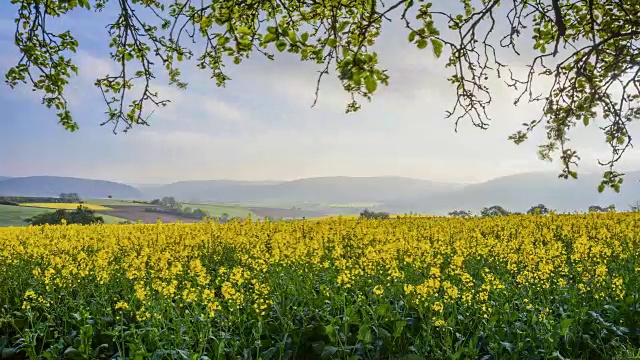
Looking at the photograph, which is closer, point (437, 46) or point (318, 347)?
point (437, 46)

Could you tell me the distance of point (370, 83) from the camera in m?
→ 2.74

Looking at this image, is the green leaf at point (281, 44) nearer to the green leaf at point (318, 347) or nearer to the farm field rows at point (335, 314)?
the farm field rows at point (335, 314)

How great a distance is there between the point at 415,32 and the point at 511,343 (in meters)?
3.68

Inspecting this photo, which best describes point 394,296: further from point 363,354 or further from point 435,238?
point 435,238

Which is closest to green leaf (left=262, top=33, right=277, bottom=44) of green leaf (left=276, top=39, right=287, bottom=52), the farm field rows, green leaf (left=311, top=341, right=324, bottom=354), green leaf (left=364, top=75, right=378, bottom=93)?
green leaf (left=276, top=39, right=287, bottom=52)

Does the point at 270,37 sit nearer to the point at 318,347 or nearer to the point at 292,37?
the point at 292,37

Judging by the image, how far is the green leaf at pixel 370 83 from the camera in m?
2.71

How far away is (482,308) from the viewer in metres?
5.62

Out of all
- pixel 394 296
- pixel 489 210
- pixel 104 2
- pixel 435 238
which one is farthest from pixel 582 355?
pixel 489 210

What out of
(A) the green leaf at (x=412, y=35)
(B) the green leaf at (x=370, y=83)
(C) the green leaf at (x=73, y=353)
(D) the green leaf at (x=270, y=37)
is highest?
(A) the green leaf at (x=412, y=35)

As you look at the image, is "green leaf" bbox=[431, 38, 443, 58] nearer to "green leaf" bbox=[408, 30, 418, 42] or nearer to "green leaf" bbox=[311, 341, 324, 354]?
"green leaf" bbox=[408, 30, 418, 42]

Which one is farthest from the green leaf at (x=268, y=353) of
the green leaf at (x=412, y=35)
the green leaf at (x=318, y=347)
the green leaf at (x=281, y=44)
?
the green leaf at (x=412, y=35)

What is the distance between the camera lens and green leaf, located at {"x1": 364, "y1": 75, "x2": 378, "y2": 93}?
8.89 ft

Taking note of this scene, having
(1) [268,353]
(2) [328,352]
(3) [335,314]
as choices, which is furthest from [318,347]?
(3) [335,314]
